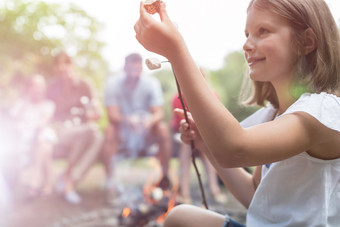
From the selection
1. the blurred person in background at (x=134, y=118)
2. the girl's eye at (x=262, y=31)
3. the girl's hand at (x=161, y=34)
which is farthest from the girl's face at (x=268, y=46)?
the blurred person in background at (x=134, y=118)

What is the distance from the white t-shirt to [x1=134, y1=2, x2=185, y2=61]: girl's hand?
0.30 m

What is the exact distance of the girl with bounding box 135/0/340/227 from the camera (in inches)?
27.0

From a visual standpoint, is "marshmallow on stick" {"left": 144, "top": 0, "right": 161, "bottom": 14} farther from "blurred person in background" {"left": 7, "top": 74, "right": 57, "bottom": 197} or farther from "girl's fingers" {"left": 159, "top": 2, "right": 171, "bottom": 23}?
"blurred person in background" {"left": 7, "top": 74, "right": 57, "bottom": 197}

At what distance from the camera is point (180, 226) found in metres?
0.97

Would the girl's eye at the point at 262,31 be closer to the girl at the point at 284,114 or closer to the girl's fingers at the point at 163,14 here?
the girl at the point at 284,114

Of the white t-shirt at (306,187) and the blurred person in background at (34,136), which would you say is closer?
the white t-shirt at (306,187)

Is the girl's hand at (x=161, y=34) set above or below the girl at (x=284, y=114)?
above

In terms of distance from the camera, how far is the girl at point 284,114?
685 mm

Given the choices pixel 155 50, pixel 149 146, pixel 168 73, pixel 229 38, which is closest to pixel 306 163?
pixel 155 50

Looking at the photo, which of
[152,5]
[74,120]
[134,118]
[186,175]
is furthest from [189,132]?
[74,120]

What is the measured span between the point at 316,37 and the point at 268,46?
0.14 m

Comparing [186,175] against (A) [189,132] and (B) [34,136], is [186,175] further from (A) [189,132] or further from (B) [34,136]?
(A) [189,132]

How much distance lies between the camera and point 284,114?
Answer: 761 mm

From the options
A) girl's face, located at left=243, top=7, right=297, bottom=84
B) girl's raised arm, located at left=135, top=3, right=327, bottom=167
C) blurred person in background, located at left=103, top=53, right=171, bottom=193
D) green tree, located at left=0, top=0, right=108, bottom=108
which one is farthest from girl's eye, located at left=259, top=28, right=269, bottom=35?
green tree, located at left=0, top=0, right=108, bottom=108
